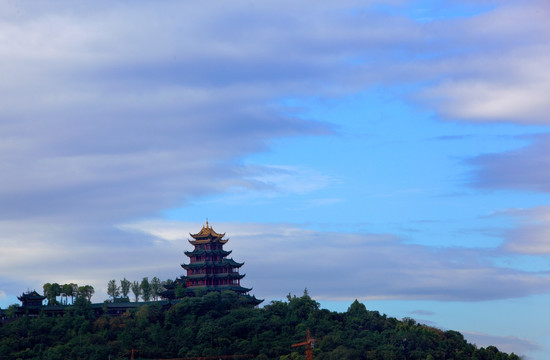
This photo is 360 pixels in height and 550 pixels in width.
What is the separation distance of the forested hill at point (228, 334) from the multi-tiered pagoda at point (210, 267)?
12.1 m

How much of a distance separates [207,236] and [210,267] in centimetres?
612

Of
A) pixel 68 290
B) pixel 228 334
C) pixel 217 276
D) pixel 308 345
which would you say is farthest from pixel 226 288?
pixel 308 345

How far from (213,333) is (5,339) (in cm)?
3386

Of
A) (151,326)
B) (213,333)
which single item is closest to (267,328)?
(213,333)

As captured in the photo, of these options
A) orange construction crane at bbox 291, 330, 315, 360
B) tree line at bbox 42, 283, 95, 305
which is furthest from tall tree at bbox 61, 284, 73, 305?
orange construction crane at bbox 291, 330, 315, 360

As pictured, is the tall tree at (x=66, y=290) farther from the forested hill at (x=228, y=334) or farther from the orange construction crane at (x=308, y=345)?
the orange construction crane at (x=308, y=345)

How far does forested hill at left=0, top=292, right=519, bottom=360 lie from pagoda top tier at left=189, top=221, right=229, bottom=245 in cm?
1769

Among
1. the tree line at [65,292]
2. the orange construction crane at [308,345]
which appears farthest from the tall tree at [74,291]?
the orange construction crane at [308,345]

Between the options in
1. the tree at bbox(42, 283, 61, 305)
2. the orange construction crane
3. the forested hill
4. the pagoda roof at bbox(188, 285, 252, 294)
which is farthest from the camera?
the pagoda roof at bbox(188, 285, 252, 294)

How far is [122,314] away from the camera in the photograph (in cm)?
16838

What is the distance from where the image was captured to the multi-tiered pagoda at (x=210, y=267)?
181m

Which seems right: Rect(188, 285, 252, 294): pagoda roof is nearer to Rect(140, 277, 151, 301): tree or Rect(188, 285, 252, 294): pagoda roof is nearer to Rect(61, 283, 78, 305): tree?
Rect(140, 277, 151, 301): tree

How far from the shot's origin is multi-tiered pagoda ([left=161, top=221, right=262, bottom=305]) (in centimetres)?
18100

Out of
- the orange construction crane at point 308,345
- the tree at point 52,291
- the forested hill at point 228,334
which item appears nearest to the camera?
the orange construction crane at point 308,345
